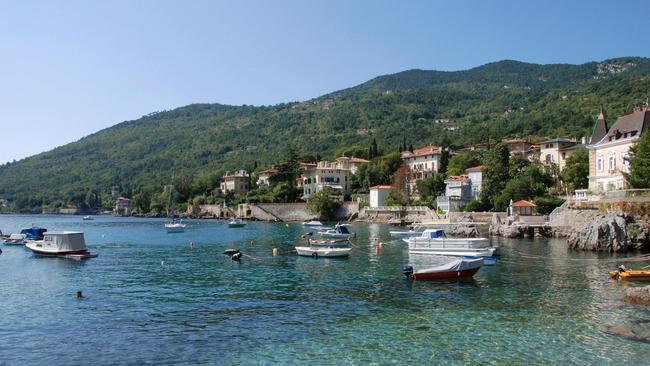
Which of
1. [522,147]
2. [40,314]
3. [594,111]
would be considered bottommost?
[40,314]

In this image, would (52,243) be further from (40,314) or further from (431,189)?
(431,189)

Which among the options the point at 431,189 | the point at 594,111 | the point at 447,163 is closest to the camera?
the point at 431,189

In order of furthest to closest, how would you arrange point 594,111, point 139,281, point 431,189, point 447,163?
1. point 594,111
2. point 447,163
3. point 431,189
4. point 139,281

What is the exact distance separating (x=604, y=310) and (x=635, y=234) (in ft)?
81.1

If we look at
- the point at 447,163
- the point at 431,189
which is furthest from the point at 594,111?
the point at 431,189

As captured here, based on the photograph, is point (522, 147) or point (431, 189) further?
point (522, 147)

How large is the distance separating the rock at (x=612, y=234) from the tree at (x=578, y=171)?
33741 millimetres

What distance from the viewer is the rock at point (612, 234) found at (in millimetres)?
41469

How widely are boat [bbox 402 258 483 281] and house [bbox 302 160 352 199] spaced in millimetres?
88505

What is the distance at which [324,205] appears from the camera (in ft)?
349

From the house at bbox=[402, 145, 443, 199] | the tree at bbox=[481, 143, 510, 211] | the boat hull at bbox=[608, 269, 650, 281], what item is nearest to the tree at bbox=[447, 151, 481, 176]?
the house at bbox=[402, 145, 443, 199]

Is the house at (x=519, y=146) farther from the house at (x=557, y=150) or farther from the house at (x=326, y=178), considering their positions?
the house at (x=326, y=178)

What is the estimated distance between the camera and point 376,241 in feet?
187

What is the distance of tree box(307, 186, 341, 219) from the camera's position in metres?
106
